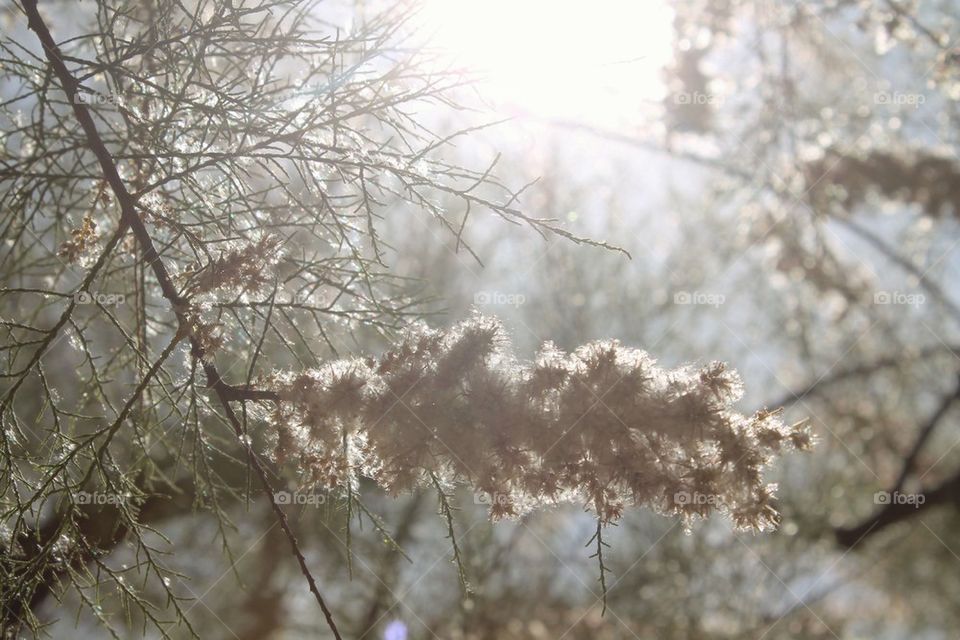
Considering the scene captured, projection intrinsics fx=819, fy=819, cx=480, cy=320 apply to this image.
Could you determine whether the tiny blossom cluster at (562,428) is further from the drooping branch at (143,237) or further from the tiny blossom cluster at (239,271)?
the tiny blossom cluster at (239,271)

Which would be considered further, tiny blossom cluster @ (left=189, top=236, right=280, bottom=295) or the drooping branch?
tiny blossom cluster @ (left=189, top=236, right=280, bottom=295)

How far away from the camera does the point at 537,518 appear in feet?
29.5

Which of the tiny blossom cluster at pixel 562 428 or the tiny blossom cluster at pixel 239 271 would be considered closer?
the tiny blossom cluster at pixel 562 428

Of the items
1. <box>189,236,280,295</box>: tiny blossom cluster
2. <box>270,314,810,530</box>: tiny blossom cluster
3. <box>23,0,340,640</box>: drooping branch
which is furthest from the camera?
<box>189,236,280,295</box>: tiny blossom cluster

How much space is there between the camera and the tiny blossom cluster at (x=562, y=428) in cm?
220

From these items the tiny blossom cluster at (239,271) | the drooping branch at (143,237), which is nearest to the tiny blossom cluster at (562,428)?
the drooping branch at (143,237)

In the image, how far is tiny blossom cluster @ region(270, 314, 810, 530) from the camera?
220 cm

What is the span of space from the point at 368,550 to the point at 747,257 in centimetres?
568

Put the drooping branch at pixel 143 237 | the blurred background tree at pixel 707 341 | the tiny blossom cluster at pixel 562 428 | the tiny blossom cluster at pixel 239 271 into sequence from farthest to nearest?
1. the blurred background tree at pixel 707 341
2. the tiny blossom cluster at pixel 239 271
3. the drooping branch at pixel 143 237
4. the tiny blossom cluster at pixel 562 428

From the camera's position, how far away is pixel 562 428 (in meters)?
2.21

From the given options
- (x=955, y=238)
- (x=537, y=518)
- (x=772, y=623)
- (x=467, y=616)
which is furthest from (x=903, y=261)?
(x=467, y=616)

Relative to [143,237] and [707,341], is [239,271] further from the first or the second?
[707,341]

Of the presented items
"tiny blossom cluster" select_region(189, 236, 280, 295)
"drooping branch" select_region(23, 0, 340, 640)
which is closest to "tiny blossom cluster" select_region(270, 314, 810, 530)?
"drooping branch" select_region(23, 0, 340, 640)

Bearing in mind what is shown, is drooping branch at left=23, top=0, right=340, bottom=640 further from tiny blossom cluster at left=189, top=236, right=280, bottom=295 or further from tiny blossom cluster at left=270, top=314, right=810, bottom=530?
tiny blossom cluster at left=270, top=314, right=810, bottom=530
